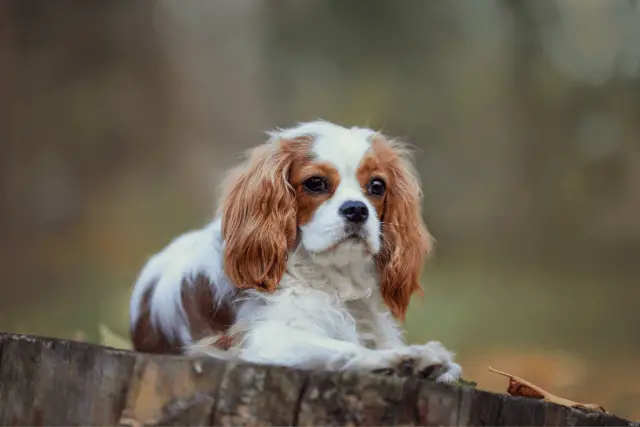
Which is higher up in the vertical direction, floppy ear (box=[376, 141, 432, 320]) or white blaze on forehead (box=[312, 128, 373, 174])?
white blaze on forehead (box=[312, 128, 373, 174])

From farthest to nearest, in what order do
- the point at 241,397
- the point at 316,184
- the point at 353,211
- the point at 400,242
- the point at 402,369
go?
the point at 400,242 < the point at 316,184 < the point at 353,211 < the point at 402,369 < the point at 241,397

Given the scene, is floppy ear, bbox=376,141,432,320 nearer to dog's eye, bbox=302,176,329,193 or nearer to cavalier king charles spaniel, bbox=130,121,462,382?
cavalier king charles spaniel, bbox=130,121,462,382

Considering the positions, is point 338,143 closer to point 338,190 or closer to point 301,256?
Answer: point 338,190

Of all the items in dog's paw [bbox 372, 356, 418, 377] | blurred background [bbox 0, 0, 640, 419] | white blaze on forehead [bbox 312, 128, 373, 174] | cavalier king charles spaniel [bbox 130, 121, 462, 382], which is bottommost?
dog's paw [bbox 372, 356, 418, 377]

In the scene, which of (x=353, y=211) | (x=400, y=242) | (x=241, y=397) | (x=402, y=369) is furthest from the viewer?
(x=400, y=242)

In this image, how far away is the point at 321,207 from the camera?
2.65 metres

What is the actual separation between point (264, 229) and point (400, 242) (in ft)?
1.47

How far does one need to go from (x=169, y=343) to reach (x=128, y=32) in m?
2.31

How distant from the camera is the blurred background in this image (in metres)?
4.41

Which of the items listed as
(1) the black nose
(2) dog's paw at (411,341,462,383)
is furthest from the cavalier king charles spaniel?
(2) dog's paw at (411,341,462,383)

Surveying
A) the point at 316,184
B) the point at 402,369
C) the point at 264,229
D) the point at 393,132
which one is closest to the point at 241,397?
the point at 402,369

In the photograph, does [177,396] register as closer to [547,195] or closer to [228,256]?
[228,256]

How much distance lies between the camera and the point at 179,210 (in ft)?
14.7

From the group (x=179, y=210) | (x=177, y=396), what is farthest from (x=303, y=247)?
(x=179, y=210)
